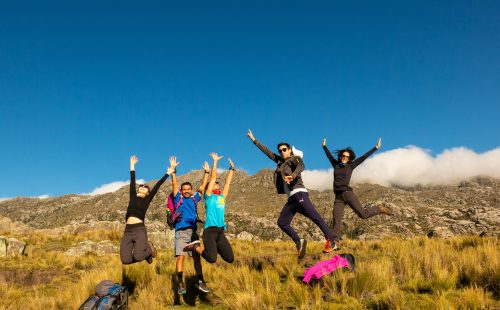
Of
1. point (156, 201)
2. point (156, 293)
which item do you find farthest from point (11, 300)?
point (156, 201)

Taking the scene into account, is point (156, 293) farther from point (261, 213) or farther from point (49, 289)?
point (261, 213)

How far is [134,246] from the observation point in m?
8.09

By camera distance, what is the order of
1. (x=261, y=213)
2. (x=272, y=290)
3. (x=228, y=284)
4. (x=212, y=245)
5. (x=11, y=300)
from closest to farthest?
(x=272, y=290), (x=212, y=245), (x=228, y=284), (x=11, y=300), (x=261, y=213)

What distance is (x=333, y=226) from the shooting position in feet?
29.1

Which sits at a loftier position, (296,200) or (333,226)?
(296,200)

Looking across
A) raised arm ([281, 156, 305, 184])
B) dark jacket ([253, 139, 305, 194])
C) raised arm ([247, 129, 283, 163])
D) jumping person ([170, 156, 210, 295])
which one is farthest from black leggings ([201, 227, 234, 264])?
raised arm ([247, 129, 283, 163])

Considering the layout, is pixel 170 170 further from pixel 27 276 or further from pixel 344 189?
pixel 27 276

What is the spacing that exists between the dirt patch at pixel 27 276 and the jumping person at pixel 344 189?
9190mm

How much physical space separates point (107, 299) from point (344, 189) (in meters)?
5.77

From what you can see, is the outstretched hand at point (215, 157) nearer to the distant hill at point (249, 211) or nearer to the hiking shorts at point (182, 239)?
the hiking shorts at point (182, 239)

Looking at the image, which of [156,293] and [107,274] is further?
[107,274]

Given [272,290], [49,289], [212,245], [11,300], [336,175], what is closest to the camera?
[272,290]

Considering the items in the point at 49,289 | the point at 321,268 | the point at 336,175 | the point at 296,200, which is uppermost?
the point at 336,175

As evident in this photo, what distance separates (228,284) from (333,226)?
2.89 meters
